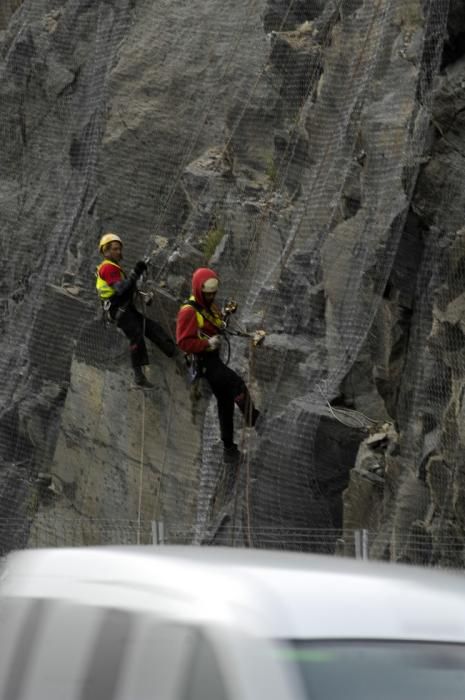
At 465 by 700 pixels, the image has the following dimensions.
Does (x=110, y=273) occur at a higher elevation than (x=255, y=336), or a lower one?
higher

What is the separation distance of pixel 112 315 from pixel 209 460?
1817mm

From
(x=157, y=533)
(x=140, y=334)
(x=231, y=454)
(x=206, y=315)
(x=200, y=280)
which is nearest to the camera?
(x=157, y=533)

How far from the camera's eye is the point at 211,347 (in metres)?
14.8

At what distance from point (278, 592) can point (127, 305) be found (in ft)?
40.8

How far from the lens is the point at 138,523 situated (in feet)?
55.2

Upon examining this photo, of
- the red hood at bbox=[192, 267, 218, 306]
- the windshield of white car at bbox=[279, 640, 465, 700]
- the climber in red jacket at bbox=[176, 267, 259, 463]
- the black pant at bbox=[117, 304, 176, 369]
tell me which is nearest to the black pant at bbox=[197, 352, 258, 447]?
the climber in red jacket at bbox=[176, 267, 259, 463]

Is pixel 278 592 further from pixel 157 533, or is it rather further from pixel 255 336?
pixel 255 336

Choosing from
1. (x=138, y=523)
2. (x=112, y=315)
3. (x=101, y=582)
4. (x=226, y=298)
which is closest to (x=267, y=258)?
(x=226, y=298)

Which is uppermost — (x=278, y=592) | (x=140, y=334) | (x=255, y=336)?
(x=255, y=336)

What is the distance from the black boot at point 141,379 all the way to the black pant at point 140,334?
8 centimetres

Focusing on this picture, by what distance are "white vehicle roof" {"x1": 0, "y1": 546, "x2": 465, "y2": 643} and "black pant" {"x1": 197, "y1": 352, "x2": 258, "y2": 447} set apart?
10169 mm

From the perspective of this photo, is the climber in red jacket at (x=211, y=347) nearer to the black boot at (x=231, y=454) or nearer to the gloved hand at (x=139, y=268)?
the black boot at (x=231, y=454)

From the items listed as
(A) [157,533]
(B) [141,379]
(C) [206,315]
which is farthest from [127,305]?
(A) [157,533]

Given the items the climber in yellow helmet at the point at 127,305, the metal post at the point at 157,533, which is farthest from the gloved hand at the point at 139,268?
the metal post at the point at 157,533
